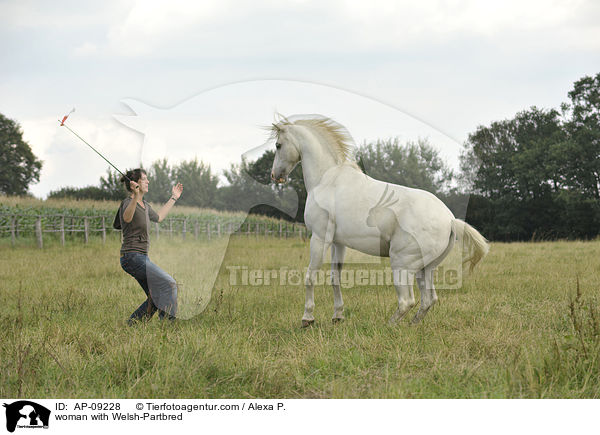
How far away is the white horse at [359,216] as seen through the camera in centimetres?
514

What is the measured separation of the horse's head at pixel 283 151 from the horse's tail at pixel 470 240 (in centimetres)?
216

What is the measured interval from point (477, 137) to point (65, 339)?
1540 inches

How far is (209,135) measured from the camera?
16.6 feet

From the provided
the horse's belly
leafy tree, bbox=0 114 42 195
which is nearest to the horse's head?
the horse's belly

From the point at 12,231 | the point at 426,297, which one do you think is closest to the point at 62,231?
the point at 12,231

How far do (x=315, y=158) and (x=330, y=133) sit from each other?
0.36 metres

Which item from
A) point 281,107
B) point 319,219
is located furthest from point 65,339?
point 281,107

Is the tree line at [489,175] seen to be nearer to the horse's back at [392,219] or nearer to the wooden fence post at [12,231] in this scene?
the horse's back at [392,219]

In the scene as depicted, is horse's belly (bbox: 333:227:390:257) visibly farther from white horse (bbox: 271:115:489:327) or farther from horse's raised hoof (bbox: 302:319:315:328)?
horse's raised hoof (bbox: 302:319:315:328)

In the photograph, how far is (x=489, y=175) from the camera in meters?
33.2

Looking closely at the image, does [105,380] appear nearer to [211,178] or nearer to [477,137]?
[211,178]

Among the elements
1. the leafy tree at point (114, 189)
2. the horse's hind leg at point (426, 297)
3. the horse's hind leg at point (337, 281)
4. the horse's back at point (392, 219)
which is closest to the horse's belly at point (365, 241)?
the horse's back at point (392, 219)
